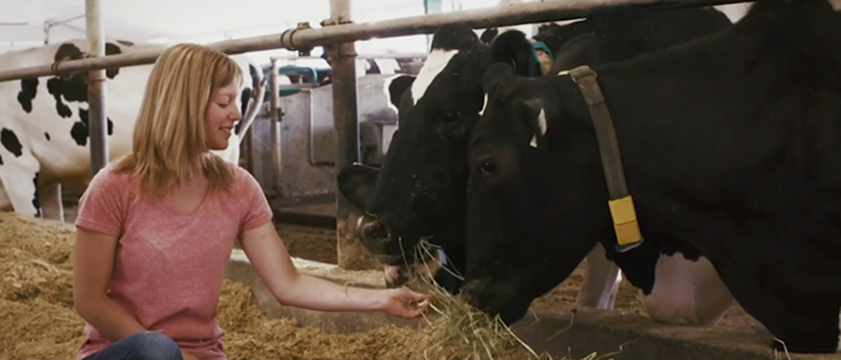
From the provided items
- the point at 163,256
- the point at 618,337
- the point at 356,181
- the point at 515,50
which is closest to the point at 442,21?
the point at 515,50

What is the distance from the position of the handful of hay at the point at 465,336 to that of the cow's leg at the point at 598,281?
1.24 m

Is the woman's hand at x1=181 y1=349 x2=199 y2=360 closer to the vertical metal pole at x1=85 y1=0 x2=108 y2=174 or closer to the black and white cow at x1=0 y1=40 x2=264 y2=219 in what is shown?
the vertical metal pole at x1=85 y1=0 x2=108 y2=174

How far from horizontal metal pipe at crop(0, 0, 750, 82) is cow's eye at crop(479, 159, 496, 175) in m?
0.66

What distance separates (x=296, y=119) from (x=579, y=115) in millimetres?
8843

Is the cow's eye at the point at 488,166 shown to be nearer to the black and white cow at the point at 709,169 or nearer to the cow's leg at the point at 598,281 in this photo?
the black and white cow at the point at 709,169

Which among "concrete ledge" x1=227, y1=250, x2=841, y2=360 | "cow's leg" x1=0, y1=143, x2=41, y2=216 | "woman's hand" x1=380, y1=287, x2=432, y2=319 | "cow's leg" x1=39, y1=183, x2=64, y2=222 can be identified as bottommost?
"cow's leg" x1=39, y1=183, x2=64, y2=222

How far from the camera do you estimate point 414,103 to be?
297 cm

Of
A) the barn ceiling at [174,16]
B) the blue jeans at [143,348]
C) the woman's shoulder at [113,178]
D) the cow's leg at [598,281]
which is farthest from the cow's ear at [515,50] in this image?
the barn ceiling at [174,16]

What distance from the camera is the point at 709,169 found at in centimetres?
227

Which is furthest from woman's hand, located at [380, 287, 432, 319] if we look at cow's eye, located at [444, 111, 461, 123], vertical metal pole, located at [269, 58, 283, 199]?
vertical metal pole, located at [269, 58, 283, 199]

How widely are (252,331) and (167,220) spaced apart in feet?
5.55

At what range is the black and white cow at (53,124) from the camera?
7.22 meters

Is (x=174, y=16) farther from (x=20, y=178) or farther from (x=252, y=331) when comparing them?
(x=252, y=331)

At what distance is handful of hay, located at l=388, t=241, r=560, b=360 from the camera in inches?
92.7
